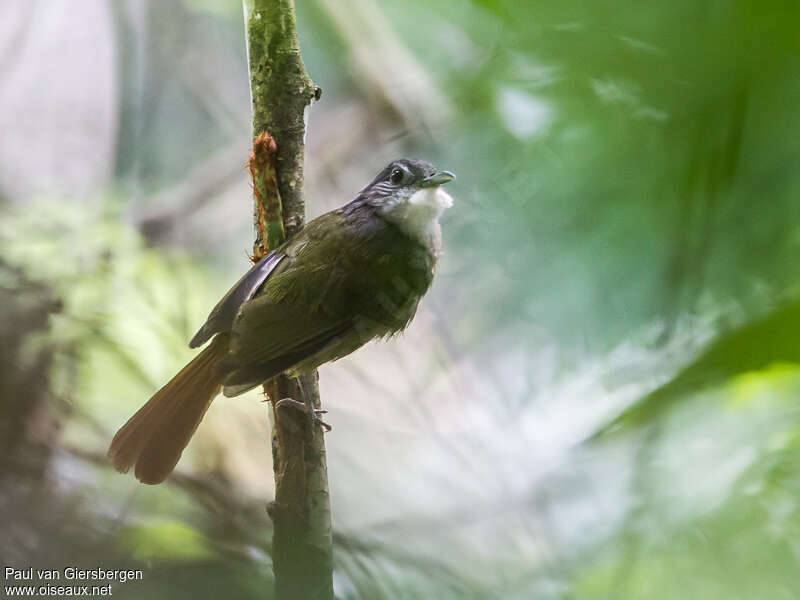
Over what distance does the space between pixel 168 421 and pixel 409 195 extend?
25.2 inches

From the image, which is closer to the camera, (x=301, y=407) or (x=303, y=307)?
(x=301, y=407)

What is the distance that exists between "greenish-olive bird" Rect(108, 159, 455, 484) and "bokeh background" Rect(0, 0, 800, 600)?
2.0 inches

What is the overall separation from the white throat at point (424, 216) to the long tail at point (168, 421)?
442 mm

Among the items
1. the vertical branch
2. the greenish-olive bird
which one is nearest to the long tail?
the greenish-olive bird

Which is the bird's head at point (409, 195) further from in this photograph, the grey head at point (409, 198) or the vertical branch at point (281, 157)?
the vertical branch at point (281, 157)

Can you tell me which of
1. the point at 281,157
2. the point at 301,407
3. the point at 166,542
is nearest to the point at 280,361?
the point at 301,407

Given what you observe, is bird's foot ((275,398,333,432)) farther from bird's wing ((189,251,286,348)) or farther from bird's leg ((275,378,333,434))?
bird's wing ((189,251,286,348))

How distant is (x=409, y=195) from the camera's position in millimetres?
1449

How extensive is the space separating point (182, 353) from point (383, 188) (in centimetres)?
54

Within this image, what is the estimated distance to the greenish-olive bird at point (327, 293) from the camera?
1357 mm

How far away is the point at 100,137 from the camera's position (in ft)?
5.33

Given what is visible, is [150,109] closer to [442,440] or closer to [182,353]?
[182,353]

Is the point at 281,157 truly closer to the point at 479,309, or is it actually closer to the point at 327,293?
the point at 327,293

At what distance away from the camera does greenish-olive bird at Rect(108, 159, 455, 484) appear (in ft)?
4.45
